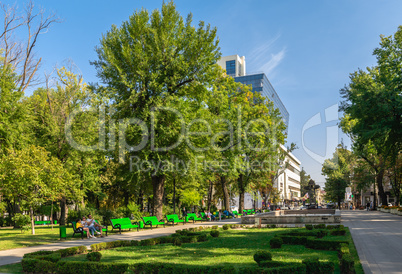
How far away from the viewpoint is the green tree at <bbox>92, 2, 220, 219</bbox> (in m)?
25.1

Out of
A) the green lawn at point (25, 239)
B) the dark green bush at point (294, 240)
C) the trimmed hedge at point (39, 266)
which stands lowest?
the green lawn at point (25, 239)

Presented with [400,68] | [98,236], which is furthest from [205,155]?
[400,68]

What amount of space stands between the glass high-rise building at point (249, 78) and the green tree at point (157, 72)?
3095 inches

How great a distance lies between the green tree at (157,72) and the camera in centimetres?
2511

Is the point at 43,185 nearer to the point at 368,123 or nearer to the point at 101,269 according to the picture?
the point at 101,269

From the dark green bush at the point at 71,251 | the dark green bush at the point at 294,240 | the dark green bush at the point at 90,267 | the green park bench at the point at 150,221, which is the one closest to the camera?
the dark green bush at the point at 90,267

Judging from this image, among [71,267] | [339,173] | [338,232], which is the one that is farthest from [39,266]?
[339,173]

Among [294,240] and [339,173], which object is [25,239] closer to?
[294,240]

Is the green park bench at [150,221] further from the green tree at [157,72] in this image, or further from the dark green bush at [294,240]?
the dark green bush at [294,240]

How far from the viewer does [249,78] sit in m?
112

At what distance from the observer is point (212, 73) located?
27000 mm

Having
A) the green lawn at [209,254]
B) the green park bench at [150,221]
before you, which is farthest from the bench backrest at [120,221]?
the green lawn at [209,254]

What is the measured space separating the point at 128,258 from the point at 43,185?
11817mm

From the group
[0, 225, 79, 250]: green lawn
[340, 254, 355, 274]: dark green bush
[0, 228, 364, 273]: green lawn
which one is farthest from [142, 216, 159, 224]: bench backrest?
[340, 254, 355, 274]: dark green bush
